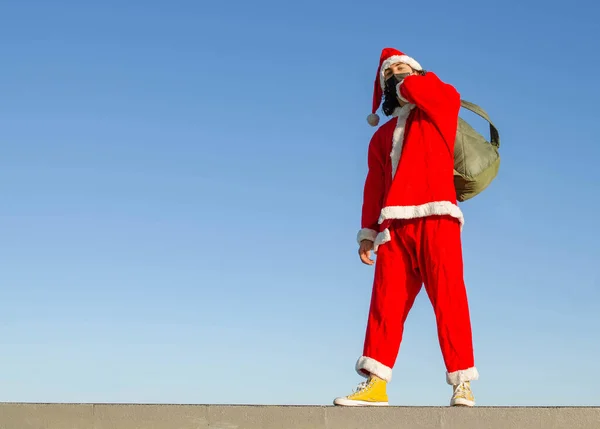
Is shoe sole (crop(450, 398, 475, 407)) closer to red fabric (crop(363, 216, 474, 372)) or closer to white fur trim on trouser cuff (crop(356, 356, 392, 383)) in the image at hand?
red fabric (crop(363, 216, 474, 372))

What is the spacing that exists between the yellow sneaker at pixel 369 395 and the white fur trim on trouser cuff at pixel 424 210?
990 millimetres

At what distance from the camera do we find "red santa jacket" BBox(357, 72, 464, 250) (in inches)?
198

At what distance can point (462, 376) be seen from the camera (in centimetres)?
477

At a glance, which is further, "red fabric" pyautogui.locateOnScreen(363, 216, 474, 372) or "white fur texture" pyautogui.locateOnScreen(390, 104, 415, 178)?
"white fur texture" pyautogui.locateOnScreen(390, 104, 415, 178)

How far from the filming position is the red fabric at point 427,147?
5.07 metres

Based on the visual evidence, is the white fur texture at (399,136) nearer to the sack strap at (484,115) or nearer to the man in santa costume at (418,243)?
the man in santa costume at (418,243)

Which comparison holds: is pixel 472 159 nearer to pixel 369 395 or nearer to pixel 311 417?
pixel 369 395

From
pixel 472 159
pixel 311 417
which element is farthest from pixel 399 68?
pixel 311 417

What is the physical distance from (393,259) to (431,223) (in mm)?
326

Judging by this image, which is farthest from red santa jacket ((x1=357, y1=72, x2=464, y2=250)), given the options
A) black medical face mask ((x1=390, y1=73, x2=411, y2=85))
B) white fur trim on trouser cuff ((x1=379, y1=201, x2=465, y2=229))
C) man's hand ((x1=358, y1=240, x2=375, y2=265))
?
black medical face mask ((x1=390, y1=73, x2=411, y2=85))

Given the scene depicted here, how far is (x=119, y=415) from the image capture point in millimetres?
4215

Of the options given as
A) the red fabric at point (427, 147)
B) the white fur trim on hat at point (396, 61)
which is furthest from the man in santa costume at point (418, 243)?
the white fur trim on hat at point (396, 61)

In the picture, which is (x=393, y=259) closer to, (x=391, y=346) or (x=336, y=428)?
(x=391, y=346)

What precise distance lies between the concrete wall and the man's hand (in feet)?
4.45
